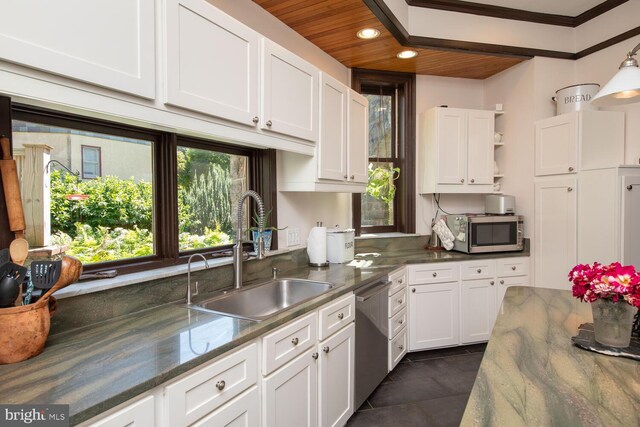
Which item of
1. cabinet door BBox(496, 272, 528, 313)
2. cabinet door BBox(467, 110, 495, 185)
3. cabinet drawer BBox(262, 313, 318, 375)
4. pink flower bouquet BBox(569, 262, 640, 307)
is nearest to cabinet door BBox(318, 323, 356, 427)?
cabinet drawer BBox(262, 313, 318, 375)

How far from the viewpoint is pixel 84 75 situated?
1.13 meters

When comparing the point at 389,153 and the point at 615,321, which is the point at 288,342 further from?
the point at 389,153

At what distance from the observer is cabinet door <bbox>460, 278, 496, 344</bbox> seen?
3256mm

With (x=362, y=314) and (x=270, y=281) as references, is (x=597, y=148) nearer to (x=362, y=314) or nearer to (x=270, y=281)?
(x=362, y=314)

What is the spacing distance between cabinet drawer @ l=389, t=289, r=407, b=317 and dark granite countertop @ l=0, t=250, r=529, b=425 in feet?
3.57

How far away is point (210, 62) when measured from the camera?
1.59m

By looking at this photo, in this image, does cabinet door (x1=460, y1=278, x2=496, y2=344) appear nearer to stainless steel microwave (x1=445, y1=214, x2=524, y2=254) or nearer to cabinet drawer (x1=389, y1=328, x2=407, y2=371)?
stainless steel microwave (x1=445, y1=214, x2=524, y2=254)

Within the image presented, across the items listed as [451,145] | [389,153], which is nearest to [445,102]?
[451,145]

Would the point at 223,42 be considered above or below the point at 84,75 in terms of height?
above

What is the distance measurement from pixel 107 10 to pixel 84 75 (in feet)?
0.81

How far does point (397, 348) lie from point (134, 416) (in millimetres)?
2284

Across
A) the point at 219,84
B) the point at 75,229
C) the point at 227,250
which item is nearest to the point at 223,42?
the point at 219,84

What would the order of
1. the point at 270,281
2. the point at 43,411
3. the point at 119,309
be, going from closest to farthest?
the point at 43,411 → the point at 119,309 → the point at 270,281

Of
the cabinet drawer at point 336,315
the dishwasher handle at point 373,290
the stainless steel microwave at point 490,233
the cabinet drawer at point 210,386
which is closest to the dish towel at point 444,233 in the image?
the stainless steel microwave at point 490,233
